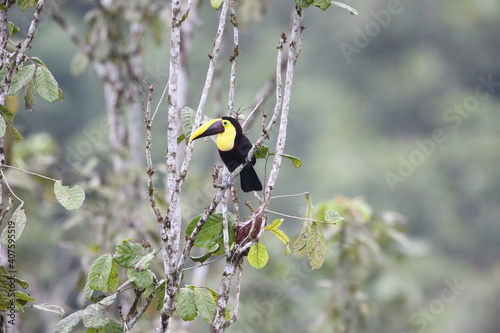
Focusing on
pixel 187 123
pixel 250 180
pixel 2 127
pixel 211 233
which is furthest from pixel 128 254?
pixel 250 180

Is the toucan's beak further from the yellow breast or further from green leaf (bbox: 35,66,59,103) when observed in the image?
green leaf (bbox: 35,66,59,103)

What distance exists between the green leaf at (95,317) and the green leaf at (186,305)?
0.30 meters

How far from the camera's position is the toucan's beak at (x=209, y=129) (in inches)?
111

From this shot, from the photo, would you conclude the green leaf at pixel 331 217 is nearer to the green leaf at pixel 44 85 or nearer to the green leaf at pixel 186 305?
the green leaf at pixel 186 305

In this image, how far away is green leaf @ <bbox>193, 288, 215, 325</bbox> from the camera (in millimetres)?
2592

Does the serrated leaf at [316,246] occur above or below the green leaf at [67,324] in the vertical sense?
above

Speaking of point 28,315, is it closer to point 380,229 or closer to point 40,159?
point 40,159

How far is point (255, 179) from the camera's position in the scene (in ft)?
11.2
